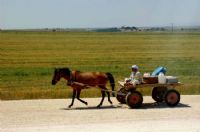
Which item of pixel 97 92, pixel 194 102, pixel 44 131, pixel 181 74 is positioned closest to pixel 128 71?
pixel 181 74

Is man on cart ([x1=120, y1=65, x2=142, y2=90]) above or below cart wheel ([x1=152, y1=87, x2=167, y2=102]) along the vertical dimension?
above

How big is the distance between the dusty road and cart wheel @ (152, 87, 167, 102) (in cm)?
25

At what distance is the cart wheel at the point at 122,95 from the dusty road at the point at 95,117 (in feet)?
0.69

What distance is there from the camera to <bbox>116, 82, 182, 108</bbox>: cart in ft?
55.7

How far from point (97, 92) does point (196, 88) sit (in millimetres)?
4458

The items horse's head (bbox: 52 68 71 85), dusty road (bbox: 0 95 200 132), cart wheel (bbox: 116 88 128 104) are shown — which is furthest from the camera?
cart wheel (bbox: 116 88 128 104)

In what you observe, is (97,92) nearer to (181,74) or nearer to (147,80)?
(147,80)

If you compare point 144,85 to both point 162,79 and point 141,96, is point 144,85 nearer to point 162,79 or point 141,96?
point 141,96

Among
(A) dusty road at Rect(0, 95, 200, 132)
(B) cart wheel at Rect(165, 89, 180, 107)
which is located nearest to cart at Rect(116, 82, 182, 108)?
(B) cart wheel at Rect(165, 89, 180, 107)

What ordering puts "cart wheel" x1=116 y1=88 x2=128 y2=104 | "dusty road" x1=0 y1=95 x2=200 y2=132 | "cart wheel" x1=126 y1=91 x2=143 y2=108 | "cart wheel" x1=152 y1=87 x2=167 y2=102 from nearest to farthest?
"dusty road" x1=0 y1=95 x2=200 y2=132 < "cart wheel" x1=126 y1=91 x2=143 y2=108 < "cart wheel" x1=116 y1=88 x2=128 y2=104 < "cart wheel" x1=152 y1=87 x2=167 y2=102

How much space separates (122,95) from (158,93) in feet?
4.94

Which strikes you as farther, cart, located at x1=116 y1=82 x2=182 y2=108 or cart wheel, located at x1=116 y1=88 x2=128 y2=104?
cart wheel, located at x1=116 y1=88 x2=128 y2=104

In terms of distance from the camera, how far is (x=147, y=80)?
1731 centimetres

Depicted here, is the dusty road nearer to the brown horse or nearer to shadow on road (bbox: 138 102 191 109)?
shadow on road (bbox: 138 102 191 109)
